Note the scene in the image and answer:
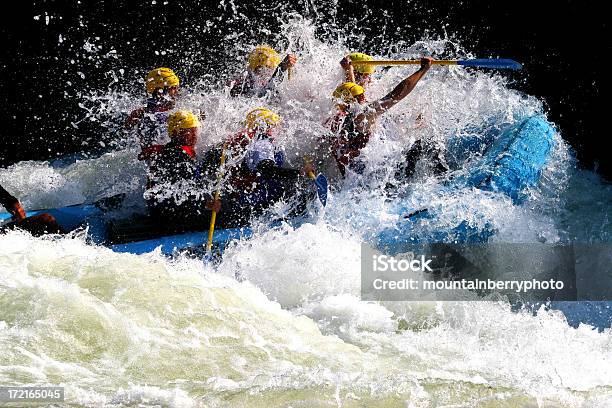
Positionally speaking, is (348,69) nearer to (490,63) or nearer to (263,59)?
(263,59)

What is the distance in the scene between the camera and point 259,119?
4.94 meters

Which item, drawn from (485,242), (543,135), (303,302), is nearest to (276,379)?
(303,302)

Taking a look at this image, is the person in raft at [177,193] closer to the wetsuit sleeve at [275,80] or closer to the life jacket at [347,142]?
the life jacket at [347,142]

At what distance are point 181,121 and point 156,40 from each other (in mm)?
3787

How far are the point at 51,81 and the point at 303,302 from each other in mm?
5355

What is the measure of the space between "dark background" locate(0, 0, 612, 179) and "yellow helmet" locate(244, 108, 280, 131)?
9.63ft

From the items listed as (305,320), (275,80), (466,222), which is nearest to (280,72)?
(275,80)

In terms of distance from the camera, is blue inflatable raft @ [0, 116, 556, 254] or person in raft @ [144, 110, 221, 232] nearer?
blue inflatable raft @ [0, 116, 556, 254]

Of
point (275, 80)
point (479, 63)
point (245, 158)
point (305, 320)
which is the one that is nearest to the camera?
point (305, 320)

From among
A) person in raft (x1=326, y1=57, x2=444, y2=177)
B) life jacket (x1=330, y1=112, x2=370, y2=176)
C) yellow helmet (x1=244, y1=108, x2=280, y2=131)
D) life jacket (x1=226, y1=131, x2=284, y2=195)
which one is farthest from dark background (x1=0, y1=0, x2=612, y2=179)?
life jacket (x1=226, y1=131, x2=284, y2=195)

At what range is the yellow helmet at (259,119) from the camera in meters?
4.92

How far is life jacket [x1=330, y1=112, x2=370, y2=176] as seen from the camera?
4.96 meters

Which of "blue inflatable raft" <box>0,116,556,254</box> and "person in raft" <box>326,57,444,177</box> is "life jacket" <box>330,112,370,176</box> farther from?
"blue inflatable raft" <box>0,116,556,254</box>

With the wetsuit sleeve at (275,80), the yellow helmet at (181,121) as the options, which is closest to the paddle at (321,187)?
the yellow helmet at (181,121)
